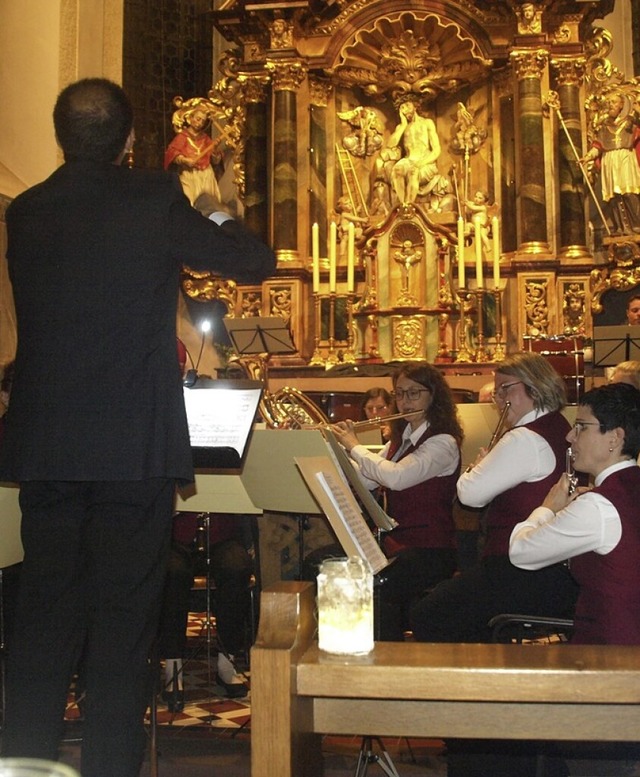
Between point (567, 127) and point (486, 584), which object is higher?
point (567, 127)

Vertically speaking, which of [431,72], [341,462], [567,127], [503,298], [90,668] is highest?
[431,72]

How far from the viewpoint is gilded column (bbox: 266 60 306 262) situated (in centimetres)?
1156

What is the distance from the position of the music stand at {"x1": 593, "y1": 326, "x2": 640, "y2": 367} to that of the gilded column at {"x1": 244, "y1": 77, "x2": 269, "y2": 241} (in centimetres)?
505

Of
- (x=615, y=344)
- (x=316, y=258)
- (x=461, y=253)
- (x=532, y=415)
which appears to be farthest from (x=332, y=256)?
(x=532, y=415)

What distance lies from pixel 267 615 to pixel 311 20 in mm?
11226

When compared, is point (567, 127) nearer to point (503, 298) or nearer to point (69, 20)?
point (503, 298)

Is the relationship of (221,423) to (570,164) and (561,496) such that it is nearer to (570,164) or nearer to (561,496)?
(561,496)

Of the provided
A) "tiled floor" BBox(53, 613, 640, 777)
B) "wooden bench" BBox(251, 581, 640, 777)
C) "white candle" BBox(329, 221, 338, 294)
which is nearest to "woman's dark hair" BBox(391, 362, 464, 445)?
"tiled floor" BBox(53, 613, 640, 777)

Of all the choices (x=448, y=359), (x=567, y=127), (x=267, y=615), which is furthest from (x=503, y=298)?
(x=267, y=615)

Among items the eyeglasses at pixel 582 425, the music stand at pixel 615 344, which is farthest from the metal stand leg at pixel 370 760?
the music stand at pixel 615 344

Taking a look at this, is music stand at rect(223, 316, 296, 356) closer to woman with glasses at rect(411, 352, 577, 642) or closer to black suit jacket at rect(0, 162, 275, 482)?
woman with glasses at rect(411, 352, 577, 642)

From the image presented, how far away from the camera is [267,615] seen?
1677mm

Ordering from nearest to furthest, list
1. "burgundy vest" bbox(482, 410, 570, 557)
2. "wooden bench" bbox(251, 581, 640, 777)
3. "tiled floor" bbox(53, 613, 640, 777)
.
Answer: "wooden bench" bbox(251, 581, 640, 777) < "tiled floor" bbox(53, 613, 640, 777) < "burgundy vest" bbox(482, 410, 570, 557)

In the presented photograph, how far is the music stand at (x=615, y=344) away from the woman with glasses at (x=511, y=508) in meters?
3.80
